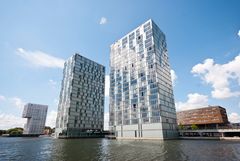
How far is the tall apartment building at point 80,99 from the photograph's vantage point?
119 m

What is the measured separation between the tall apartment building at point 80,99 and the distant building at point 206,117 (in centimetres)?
8140

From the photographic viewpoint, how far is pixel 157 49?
9681 cm

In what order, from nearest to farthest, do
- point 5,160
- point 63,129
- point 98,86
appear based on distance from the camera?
point 5,160 < point 63,129 < point 98,86

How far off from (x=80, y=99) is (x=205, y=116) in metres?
109

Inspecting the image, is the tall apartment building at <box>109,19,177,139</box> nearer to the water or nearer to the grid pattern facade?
the water

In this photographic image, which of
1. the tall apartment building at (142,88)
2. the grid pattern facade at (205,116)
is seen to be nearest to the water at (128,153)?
the tall apartment building at (142,88)

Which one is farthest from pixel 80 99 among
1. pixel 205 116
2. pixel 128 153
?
pixel 205 116

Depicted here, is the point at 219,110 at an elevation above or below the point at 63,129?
above

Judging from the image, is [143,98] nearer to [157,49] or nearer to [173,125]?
[173,125]

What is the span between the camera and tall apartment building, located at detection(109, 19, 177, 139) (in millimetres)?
83062

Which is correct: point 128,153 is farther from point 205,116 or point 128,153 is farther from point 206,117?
point 205,116

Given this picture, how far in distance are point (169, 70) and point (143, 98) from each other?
102 feet

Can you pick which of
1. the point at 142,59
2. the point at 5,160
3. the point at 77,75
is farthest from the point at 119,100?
the point at 5,160

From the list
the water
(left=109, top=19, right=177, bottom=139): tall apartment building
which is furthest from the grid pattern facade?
the water
